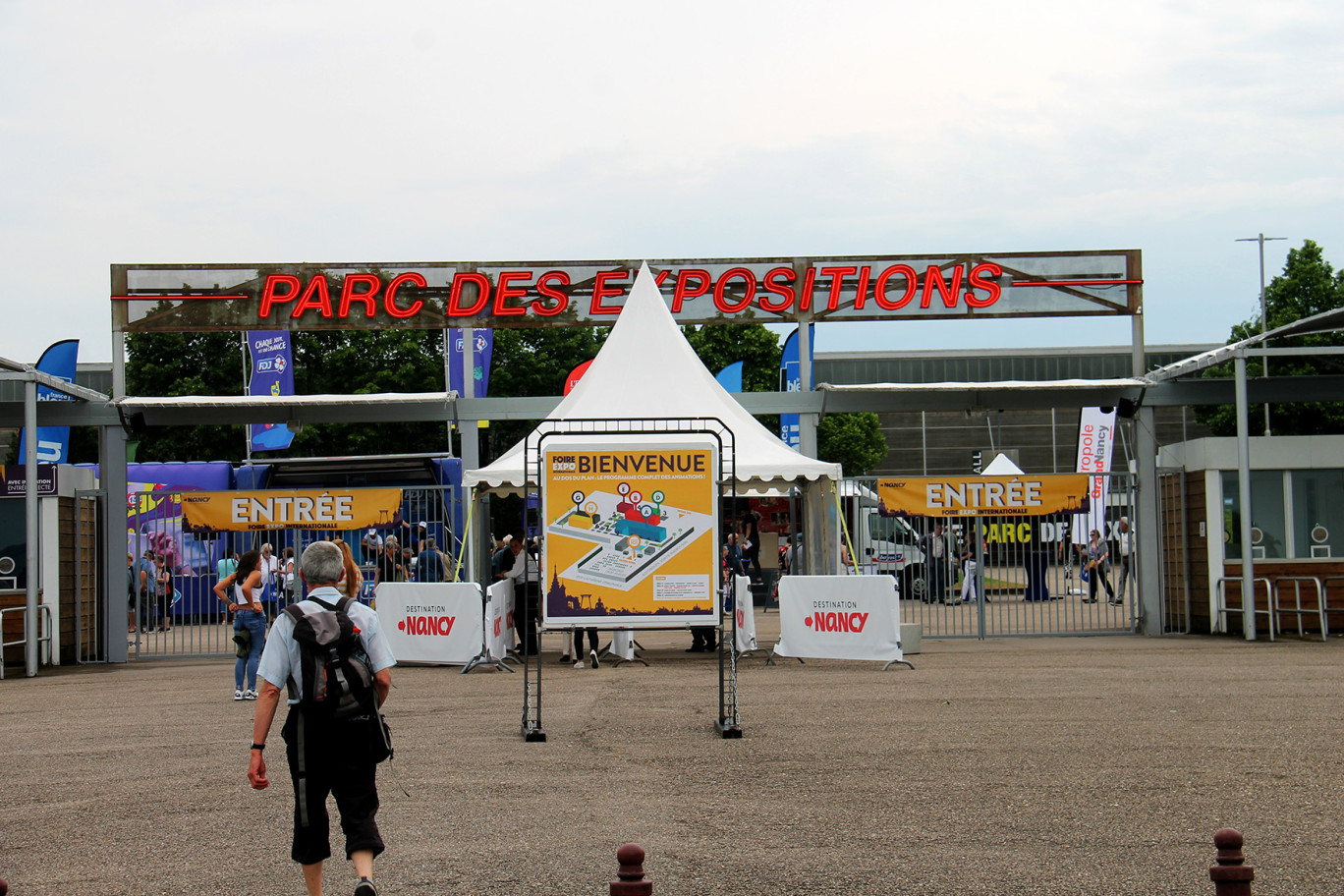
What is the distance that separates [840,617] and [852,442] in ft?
144

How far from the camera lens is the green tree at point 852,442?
5819 centimetres

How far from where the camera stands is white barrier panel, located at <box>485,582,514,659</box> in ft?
53.0

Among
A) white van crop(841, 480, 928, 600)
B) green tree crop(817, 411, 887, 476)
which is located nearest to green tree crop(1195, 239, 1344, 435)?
white van crop(841, 480, 928, 600)

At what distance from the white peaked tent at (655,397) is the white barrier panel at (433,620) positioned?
4.63 feet

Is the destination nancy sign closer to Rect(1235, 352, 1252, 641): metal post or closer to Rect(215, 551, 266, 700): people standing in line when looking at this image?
Rect(1235, 352, 1252, 641): metal post

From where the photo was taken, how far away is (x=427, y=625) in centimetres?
1672

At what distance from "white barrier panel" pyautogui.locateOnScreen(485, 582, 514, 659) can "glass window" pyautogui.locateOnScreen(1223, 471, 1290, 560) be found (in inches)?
406

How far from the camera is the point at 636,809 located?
25.9ft

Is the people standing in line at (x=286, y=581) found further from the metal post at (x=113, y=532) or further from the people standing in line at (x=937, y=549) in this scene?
the people standing in line at (x=937, y=549)

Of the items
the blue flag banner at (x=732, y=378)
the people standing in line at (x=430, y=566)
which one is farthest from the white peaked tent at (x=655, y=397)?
the blue flag banner at (x=732, y=378)

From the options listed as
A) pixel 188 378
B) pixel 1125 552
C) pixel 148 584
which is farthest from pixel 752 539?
pixel 188 378

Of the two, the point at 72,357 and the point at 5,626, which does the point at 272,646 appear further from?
the point at 72,357

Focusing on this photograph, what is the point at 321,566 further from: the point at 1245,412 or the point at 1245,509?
the point at 1245,412

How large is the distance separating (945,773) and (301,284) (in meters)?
14.5
